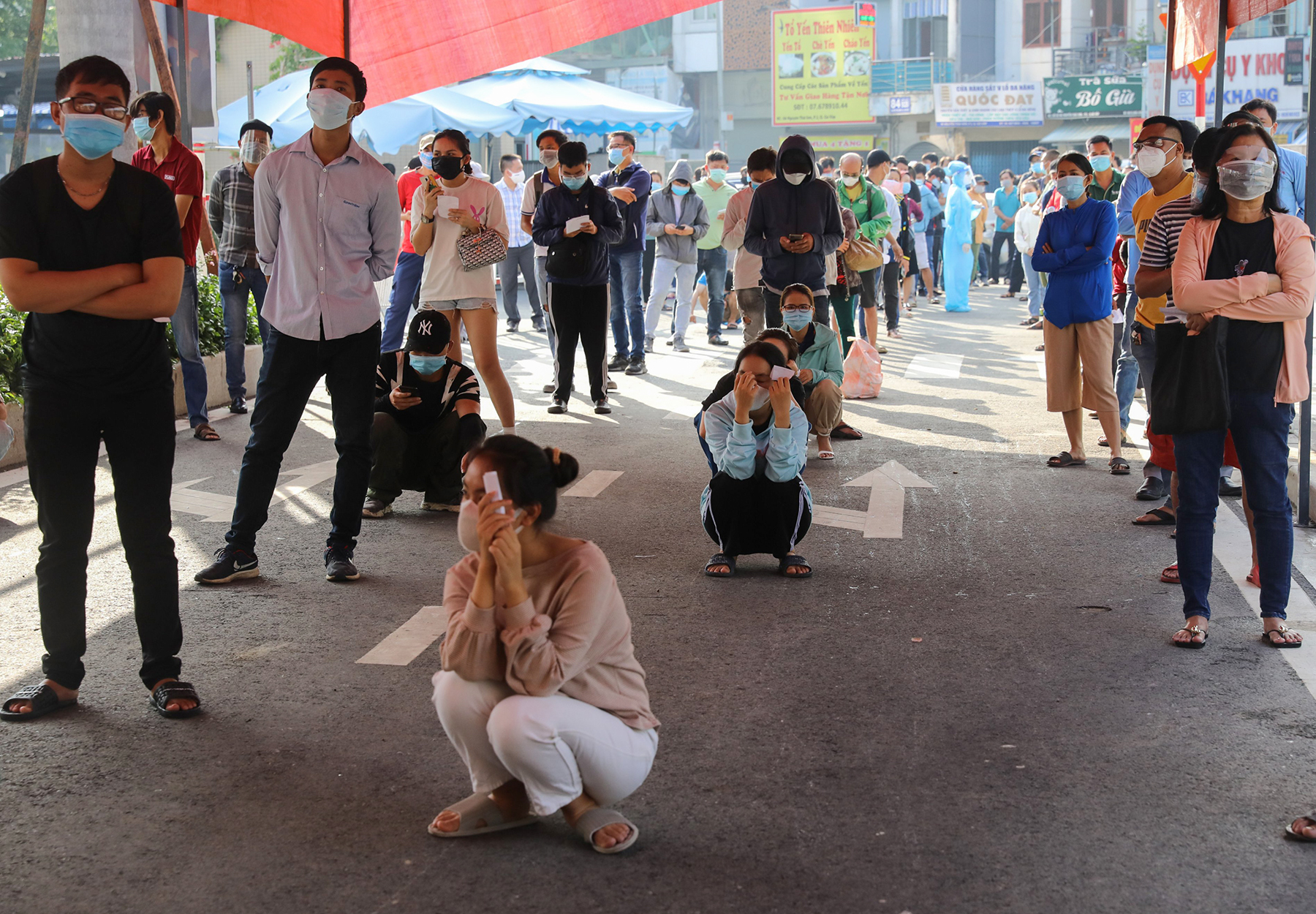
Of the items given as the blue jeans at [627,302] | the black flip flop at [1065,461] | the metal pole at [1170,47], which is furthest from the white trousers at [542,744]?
the blue jeans at [627,302]

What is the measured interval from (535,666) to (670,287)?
11.8 meters

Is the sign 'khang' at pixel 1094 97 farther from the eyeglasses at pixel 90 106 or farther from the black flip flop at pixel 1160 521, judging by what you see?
the eyeglasses at pixel 90 106

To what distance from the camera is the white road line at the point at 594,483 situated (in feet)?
26.2

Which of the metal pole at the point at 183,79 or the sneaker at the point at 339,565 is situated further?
the metal pole at the point at 183,79

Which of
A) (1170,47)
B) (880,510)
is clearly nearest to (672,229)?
(1170,47)

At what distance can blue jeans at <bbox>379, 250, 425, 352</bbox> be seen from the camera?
10664 mm

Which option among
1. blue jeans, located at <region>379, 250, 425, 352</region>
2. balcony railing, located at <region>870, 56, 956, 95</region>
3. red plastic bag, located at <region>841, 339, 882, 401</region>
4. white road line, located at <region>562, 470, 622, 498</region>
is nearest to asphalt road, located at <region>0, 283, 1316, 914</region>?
white road line, located at <region>562, 470, 622, 498</region>

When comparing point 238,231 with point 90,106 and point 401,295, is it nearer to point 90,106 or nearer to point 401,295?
point 401,295

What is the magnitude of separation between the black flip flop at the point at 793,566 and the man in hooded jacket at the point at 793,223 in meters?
3.46

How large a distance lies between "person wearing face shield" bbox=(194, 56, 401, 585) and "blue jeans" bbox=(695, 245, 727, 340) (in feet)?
31.9

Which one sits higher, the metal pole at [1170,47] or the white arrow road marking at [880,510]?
the metal pole at [1170,47]

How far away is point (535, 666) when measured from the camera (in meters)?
3.25

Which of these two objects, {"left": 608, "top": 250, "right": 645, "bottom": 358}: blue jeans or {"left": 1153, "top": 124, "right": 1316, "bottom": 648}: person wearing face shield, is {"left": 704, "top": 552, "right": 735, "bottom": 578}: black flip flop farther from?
{"left": 608, "top": 250, "right": 645, "bottom": 358}: blue jeans

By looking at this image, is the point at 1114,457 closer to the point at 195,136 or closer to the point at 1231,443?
the point at 1231,443
